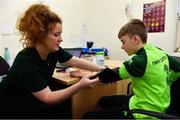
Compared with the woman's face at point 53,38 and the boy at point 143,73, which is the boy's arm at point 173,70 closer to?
the boy at point 143,73

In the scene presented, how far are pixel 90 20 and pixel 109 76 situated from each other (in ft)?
7.79

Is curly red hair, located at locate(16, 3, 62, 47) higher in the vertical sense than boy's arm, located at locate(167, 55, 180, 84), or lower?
higher

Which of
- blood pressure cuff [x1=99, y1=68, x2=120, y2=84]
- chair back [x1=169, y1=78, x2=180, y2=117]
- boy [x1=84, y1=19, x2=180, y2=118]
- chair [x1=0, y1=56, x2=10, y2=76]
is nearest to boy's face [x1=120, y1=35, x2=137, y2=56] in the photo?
boy [x1=84, y1=19, x2=180, y2=118]

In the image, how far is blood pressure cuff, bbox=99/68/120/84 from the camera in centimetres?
128

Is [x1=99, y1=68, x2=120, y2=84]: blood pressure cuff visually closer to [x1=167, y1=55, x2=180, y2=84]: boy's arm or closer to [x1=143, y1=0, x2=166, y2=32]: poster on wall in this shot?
[x1=167, y1=55, x2=180, y2=84]: boy's arm

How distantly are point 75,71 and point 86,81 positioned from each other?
477mm

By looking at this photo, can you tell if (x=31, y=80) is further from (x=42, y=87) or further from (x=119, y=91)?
(x=119, y=91)

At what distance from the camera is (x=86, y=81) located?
49.8 inches

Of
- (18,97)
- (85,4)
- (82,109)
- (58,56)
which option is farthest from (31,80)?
(85,4)

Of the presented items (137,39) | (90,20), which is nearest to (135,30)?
(137,39)

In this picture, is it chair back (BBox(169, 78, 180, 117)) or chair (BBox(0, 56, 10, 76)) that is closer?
chair back (BBox(169, 78, 180, 117))

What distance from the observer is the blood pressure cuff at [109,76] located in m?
1.28

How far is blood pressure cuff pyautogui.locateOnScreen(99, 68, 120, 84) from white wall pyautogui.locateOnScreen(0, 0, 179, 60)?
5.11 feet

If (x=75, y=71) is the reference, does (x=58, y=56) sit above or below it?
above
